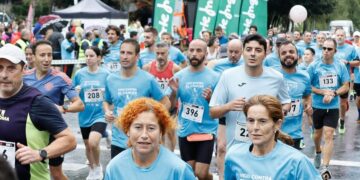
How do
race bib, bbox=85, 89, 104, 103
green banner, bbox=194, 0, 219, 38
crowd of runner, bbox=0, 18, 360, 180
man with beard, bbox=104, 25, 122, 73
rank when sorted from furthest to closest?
green banner, bbox=194, 0, 219, 38
man with beard, bbox=104, 25, 122, 73
race bib, bbox=85, 89, 104, 103
crowd of runner, bbox=0, 18, 360, 180

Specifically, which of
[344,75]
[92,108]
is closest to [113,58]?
[92,108]

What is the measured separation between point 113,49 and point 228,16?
1086 cm

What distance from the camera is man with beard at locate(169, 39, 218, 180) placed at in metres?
7.52

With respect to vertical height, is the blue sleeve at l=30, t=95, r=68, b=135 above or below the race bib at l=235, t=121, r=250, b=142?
above

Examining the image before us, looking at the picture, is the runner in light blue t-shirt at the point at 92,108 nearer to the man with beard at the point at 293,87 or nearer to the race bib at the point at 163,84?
the race bib at the point at 163,84

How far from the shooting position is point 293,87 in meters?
7.72

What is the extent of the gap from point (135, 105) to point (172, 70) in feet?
18.9

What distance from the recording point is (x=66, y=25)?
968 inches

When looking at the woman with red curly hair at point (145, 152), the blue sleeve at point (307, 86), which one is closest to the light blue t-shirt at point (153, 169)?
the woman with red curly hair at point (145, 152)

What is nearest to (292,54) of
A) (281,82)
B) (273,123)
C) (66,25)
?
(281,82)

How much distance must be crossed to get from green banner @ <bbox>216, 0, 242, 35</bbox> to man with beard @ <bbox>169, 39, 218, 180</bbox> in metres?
14.7

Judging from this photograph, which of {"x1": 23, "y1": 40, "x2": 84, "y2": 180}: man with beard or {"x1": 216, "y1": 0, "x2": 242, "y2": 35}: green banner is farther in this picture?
{"x1": 216, "y1": 0, "x2": 242, "y2": 35}: green banner

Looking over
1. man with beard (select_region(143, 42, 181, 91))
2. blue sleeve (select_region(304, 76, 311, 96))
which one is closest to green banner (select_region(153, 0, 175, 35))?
man with beard (select_region(143, 42, 181, 91))

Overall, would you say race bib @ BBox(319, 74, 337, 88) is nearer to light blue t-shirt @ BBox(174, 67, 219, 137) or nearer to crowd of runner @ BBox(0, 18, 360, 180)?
crowd of runner @ BBox(0, 18, 360, 180)
